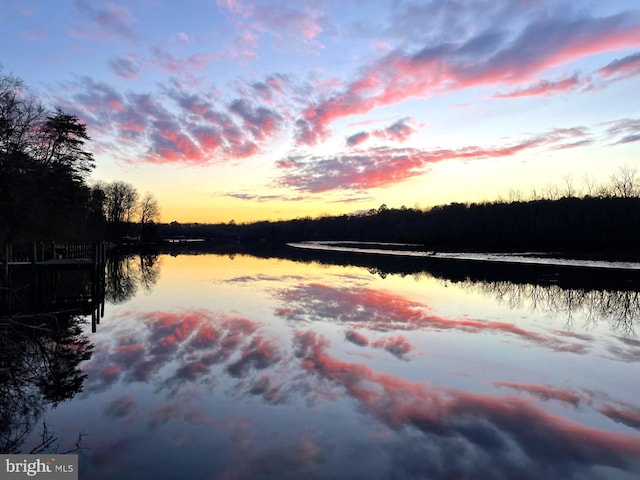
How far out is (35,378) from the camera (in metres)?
8.84

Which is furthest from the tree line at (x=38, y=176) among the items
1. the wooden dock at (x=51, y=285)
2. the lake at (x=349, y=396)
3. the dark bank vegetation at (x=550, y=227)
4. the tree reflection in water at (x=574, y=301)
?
the dark bank vegetation at (x=550, y=227)

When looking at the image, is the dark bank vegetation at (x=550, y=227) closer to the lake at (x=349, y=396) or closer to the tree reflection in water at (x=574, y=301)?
the tree reflection in water at (x=574, y=301)

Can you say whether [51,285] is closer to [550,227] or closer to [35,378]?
[35,378]

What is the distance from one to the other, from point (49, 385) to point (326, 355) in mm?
6134

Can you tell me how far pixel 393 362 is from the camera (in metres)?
10.4

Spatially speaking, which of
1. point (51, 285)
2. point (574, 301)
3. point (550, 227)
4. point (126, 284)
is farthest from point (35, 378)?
point (550, 227)

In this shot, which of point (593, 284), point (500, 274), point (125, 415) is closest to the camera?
point (125, 415)

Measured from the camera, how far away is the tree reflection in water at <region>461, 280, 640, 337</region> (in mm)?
15587

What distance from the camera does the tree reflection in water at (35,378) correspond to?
258 inches

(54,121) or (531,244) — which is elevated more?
(54,121)

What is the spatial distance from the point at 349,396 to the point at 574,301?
1593 cm

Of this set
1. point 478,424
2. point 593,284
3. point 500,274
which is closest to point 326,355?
point 478,424

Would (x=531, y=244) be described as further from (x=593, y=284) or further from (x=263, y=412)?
(x=263, y=412)

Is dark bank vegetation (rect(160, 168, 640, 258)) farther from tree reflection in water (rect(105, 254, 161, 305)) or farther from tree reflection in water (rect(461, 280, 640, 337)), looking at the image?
tree reflection in water (rect(105, 254, 161, 305))
